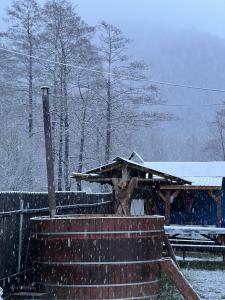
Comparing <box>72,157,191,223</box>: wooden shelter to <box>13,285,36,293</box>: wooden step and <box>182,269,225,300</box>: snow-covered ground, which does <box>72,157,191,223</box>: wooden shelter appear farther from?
<box>13,285,36,293</box>: wooden step

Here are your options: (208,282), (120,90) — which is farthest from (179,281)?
(120,90)

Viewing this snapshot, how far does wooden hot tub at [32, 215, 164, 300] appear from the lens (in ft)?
32.0

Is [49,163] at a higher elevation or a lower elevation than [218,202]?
higher

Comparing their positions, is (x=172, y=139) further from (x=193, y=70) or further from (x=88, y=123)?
(x=88, y=123)

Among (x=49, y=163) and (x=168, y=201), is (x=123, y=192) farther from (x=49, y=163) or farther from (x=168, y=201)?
(x=168, y=201)

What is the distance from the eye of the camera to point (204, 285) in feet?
40.9

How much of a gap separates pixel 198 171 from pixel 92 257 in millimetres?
15130

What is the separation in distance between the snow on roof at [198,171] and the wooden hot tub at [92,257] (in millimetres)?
12219

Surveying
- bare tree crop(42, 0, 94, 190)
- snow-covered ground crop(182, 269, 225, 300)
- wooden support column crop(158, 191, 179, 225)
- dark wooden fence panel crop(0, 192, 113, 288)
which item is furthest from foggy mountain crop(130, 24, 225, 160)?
dark wooden fence panel crop(0, 192, 113, 288)

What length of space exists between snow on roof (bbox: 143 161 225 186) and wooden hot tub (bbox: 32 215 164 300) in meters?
12.2

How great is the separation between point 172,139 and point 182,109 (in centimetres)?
1896

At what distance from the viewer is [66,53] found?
32.1m

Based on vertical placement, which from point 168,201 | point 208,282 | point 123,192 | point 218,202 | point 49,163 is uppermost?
point 49,163

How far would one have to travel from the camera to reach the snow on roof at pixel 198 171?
2244cm
